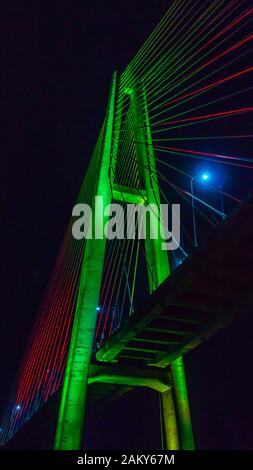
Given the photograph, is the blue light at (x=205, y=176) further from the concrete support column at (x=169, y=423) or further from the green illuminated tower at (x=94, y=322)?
the concrete support column at (x=169, y=423)

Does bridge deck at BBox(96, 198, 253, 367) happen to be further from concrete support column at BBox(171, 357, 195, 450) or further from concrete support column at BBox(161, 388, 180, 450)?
concrete support column at BBox(161, 388, 180, 450)

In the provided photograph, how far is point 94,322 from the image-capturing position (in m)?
9.20

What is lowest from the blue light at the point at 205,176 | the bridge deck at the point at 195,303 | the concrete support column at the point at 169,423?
the concrete support column at the point at 169,423

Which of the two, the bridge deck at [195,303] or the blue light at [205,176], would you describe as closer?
the bridge deck at [195,303]

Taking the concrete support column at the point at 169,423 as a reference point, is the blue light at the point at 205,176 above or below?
above

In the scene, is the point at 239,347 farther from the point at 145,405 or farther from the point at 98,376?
the point at 98,376

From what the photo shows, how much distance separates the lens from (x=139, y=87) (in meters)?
13.6

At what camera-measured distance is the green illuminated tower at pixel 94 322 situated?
27.0 feet

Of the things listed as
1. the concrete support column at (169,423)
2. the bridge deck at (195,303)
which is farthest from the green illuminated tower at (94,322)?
the bridge deck at (195,303)

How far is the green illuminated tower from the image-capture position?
27.0ft

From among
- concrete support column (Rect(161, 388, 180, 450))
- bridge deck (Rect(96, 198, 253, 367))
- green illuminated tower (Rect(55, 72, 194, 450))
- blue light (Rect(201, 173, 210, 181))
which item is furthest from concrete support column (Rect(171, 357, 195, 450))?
blue light (Rect(201, 173, 210, 181))

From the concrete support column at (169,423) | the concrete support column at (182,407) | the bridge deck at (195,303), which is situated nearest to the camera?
the bridge deck at (195,303)
